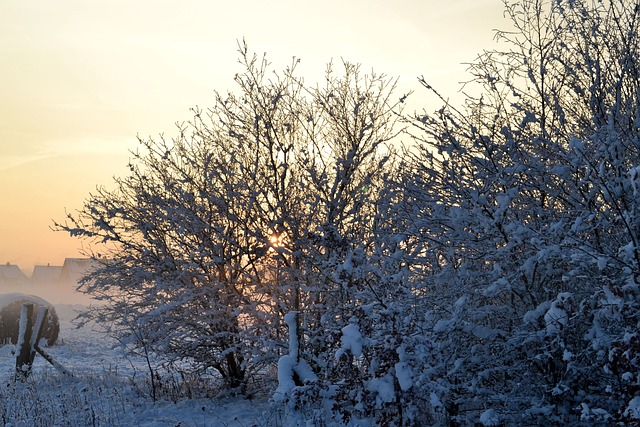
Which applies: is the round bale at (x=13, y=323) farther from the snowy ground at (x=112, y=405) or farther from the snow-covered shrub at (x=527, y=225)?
the snow-covered shrub at (x=527, y=225)

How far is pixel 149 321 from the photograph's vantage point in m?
10.2

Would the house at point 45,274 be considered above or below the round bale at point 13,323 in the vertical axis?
above

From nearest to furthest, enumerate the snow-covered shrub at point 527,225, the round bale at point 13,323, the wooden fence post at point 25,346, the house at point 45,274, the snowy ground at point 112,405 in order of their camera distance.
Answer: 1. the snow-covered shrub at point 527,225
2. the snowy ground at point 112,405
3. the wooden fence post at point 25,346
4. the round bale at point 13,323
5. the house at point 45,274

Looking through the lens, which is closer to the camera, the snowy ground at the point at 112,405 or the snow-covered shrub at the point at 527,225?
the snow-covered shrub at the point at 527,225

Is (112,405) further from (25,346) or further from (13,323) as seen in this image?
(13,323)

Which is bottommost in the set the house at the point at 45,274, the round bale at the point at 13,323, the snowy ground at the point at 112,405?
the snowy ground at the point at 112,405

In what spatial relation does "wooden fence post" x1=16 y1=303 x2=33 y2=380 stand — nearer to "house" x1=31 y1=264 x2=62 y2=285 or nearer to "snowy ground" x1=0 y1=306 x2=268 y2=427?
Answer: "snowy ground" x1=0 y1=306 x2=268 y2=427

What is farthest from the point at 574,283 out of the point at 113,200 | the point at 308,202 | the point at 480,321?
the point at 113,200

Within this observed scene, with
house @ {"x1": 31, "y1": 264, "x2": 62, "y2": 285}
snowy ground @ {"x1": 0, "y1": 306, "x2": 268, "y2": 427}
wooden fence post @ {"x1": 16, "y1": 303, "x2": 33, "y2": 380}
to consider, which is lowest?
snowy ground @ {"x1": 0, "y1": 306, "x2": 268, "y2": 427}

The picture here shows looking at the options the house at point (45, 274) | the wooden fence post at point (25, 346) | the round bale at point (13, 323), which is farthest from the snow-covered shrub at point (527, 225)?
the house at point (45, 274)

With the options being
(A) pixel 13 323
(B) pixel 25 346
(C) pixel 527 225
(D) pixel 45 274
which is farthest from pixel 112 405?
(D) pixel 45 274

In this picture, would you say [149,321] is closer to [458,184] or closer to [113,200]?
[113,200]

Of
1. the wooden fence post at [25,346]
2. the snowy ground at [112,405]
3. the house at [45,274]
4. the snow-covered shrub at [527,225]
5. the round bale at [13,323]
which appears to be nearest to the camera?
the snow-covered shrub at [527,225]

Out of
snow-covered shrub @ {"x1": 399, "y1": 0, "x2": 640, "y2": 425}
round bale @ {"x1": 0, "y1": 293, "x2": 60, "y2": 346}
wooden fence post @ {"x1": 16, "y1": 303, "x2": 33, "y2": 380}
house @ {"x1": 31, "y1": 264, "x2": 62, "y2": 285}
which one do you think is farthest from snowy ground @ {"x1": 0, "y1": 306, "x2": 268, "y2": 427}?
house @ {"x1": 31, "y1": 264, "x2": 62, "y2": 285}
